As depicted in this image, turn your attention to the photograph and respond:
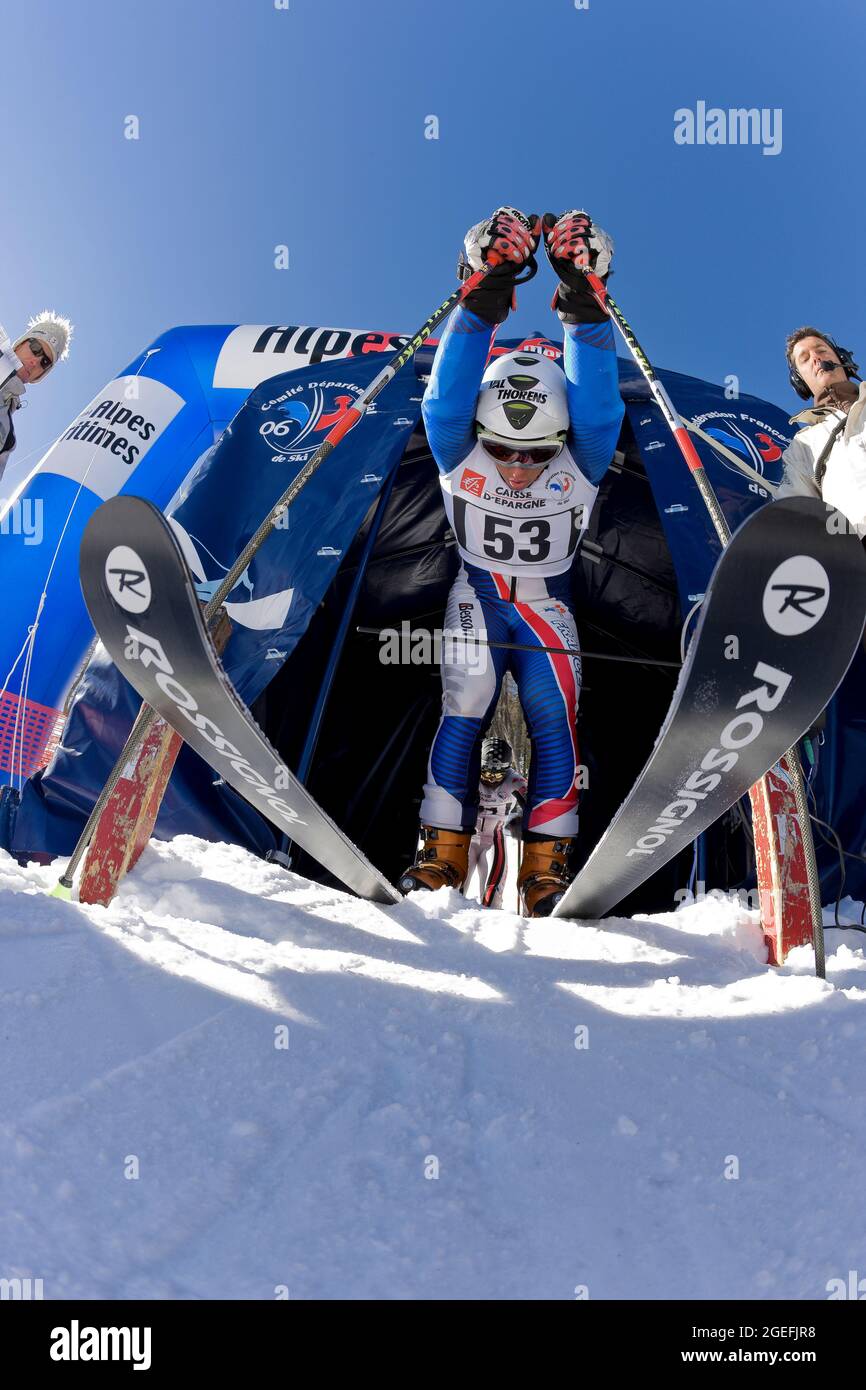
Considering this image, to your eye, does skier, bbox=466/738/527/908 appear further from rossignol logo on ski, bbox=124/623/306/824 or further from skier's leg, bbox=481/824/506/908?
rossignol logo on ski, bbox=124/623/306/824

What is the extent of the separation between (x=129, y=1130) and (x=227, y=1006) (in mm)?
440

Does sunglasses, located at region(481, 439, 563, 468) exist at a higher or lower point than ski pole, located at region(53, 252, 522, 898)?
higher

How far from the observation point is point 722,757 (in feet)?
6.94

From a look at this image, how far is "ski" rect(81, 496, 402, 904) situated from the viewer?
2.15 metres

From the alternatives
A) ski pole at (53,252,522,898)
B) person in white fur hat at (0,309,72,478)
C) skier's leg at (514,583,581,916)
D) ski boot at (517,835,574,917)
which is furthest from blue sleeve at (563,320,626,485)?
person in white fur hat at (0,309,72,478)

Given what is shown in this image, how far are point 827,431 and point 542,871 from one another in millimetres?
2149

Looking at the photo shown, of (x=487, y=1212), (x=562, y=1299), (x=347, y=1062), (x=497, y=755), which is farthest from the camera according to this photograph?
(x=497, y=755)

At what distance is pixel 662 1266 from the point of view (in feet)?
4.23

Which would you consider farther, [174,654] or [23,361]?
[23,361]

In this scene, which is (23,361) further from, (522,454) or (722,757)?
(722,757)

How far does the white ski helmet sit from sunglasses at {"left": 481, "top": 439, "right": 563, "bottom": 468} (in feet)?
0.21

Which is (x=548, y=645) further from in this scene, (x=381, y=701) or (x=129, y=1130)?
(x=129, y=1130)

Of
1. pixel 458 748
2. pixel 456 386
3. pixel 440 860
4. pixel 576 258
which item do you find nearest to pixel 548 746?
pixel 458 748

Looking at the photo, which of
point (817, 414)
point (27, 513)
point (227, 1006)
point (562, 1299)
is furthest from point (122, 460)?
point (562, 1299)
